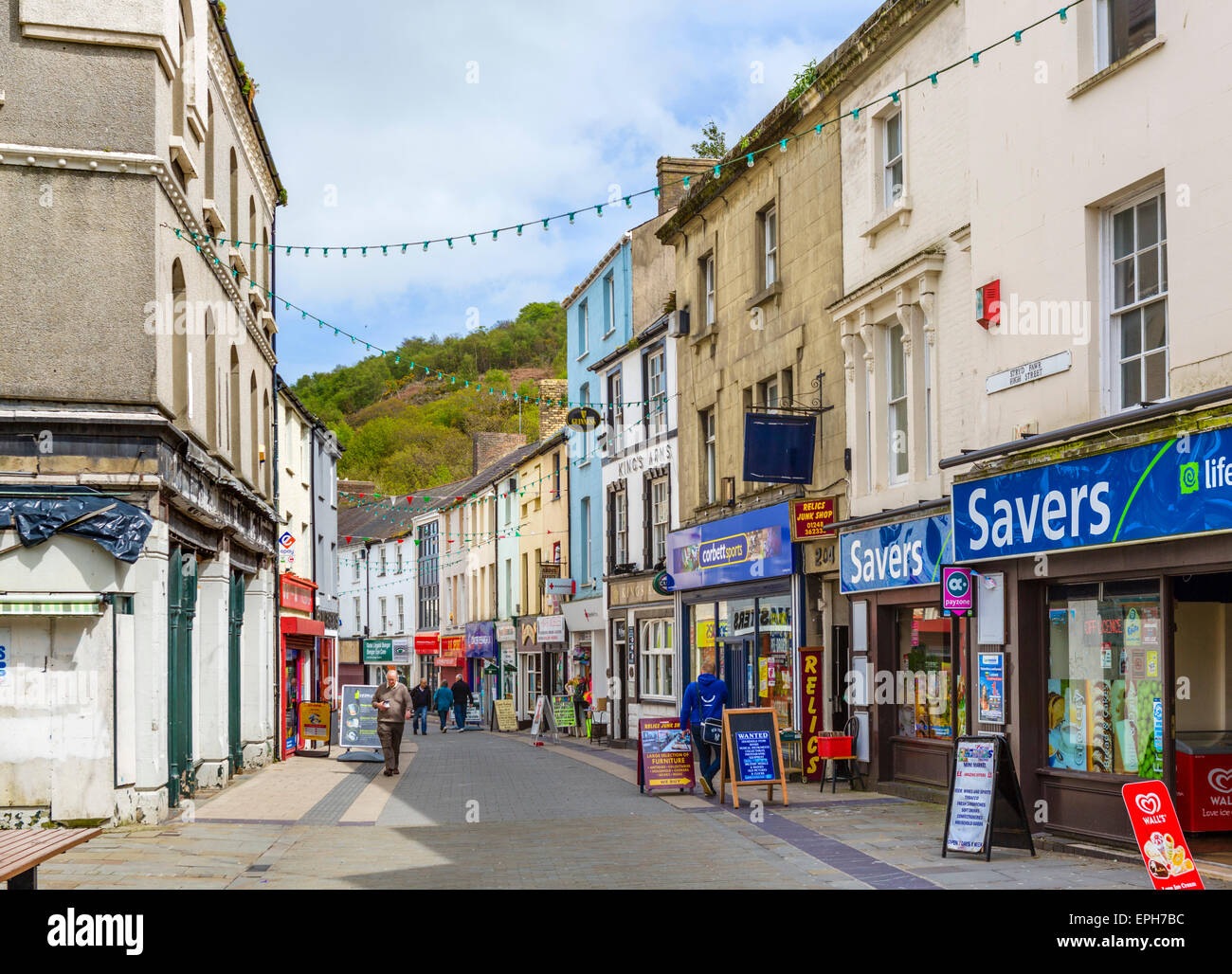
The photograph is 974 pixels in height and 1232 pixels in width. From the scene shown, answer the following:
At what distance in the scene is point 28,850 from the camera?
8.05 m

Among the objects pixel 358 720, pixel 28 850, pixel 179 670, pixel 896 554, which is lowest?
pixel 358 720

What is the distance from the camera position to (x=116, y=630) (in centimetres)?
1380

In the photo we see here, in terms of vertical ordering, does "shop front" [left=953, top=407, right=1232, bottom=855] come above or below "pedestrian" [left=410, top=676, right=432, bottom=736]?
above

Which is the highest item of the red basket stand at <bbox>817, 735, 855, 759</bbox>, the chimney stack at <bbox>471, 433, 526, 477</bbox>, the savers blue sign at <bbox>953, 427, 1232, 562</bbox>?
the chimney stack at <bbox>471, 433, 526, 477</bbox>

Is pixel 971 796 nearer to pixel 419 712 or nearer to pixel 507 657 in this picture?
pixel 419 712

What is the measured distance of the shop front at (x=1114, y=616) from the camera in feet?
34.0

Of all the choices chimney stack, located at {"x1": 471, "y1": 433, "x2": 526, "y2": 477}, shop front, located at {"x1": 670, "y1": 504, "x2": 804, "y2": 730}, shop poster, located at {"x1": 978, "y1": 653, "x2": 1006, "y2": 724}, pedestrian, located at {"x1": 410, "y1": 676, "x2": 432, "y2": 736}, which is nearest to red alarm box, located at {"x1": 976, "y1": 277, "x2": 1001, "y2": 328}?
shop poster, located at {"x1": 978, "y1": 653, "x2": 1006, "y2": 724}

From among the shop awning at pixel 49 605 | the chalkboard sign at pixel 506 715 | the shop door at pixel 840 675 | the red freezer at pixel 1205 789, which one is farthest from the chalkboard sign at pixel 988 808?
the chalkboard sign at pixel 506 715

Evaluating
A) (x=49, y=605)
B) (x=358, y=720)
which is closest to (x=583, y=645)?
(x=358, y=720)

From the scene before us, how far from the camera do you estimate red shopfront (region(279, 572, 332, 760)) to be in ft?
84.6

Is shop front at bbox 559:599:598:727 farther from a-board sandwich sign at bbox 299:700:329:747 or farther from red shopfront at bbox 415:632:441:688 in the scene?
red shopfront at bbox 415:632:441:688

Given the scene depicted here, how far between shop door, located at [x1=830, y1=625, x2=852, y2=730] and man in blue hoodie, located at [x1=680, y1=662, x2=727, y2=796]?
85.3 inches

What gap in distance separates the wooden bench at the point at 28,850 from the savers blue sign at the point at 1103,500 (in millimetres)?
7869

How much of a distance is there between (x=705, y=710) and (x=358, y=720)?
32.0ft
